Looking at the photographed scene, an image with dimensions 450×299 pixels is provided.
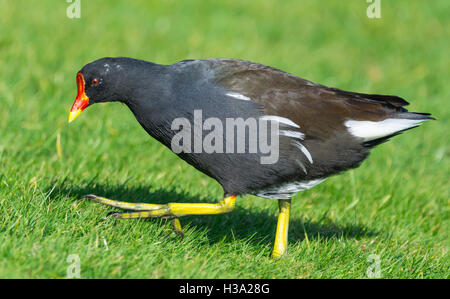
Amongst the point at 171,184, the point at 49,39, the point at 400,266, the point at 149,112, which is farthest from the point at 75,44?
the point at 400,266

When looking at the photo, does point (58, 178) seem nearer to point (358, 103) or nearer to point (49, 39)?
point (358, 103)

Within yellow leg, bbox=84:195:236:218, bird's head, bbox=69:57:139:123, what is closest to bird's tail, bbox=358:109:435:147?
yellow leg, bbox=84:195:236:218

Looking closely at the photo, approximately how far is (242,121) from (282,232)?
922 mm

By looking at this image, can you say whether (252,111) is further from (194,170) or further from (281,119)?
(194,170)

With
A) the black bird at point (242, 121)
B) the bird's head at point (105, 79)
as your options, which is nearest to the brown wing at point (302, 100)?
the black bird at point (242, 121)

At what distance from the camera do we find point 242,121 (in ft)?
11.1

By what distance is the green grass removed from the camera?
3.27 metres

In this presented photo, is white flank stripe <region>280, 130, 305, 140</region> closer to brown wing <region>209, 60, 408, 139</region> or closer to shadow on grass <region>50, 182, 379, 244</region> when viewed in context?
brown wing <region>209, 60, 408, 139</region>

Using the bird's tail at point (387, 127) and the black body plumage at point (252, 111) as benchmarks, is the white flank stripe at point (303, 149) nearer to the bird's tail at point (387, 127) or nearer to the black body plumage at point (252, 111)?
the black body plumage at point (252, 111)

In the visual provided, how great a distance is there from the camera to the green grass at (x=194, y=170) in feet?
10.7

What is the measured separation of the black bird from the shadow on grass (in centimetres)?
42

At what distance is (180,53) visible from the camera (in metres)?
7.52

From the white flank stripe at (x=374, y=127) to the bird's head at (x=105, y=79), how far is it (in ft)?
4.82

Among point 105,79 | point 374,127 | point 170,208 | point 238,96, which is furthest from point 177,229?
point 374,127
